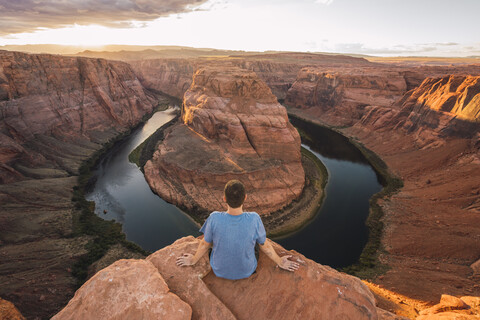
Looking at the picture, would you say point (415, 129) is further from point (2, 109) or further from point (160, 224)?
point (2, 109)

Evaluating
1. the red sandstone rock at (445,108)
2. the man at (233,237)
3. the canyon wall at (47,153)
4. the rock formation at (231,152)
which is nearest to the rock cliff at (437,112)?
the red sandstone rock at (445,108)

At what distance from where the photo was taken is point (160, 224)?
102 ft

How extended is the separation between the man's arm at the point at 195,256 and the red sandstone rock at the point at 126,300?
2.26ft

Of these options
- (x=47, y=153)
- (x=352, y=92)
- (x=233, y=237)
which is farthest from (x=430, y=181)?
(x=47, y=153)

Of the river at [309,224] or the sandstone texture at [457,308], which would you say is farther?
the river at [309,224]

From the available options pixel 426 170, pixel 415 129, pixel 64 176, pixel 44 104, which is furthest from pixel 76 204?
pixel 415 129

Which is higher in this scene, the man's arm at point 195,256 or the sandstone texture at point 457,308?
the man's arm at point 195,256

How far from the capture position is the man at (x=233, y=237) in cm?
532

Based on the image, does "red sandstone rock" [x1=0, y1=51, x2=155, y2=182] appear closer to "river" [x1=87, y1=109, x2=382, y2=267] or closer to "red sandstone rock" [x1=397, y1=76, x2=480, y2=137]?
"river" [x1=87, y1=109, x2=382, y2=267]

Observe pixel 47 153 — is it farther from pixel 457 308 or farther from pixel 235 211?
pixel 457 308

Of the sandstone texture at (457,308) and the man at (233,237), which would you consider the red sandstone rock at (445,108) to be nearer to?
the sandstone texture at (457,308)

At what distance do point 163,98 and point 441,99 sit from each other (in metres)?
102

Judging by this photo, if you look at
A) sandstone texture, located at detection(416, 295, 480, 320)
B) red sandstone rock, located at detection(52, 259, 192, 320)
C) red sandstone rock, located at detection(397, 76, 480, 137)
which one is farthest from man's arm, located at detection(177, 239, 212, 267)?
red sandstone rock, located at detection(397, 76, 480, 137)

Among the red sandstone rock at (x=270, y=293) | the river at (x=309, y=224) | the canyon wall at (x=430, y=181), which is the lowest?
the river at (x=309, y=224)
